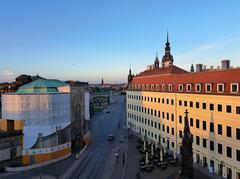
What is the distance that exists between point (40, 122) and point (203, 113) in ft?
89.8

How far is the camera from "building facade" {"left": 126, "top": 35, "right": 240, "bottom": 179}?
105ft

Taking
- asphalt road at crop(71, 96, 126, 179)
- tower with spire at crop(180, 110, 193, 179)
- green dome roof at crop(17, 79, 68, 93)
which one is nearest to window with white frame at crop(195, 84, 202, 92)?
tower with spire at crop(180, 110, 193, 179)

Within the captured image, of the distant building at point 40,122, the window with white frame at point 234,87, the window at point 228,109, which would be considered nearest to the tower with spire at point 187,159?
the window at point 228,109

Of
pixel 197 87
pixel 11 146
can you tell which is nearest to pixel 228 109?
pixel 197 87

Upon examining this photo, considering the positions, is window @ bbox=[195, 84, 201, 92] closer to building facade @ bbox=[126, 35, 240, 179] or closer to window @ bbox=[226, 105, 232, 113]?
building facade @ bbox=[126, 35, 240, 179]

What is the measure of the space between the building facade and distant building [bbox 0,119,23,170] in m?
27.0

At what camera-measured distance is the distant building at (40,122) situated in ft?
139

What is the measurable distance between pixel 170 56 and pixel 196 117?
43.1m

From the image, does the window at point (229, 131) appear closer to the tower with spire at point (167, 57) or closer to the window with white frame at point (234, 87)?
the window with white frame at point (234, 87)

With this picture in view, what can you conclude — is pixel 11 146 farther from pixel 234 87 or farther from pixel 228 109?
pixel 234 87

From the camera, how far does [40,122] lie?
1709 inches

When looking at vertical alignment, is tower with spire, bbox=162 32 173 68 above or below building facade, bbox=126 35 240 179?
above

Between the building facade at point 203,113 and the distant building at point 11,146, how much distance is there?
27.0 m

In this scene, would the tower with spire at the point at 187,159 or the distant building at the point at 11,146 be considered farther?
the distant building at the point at 11,146
